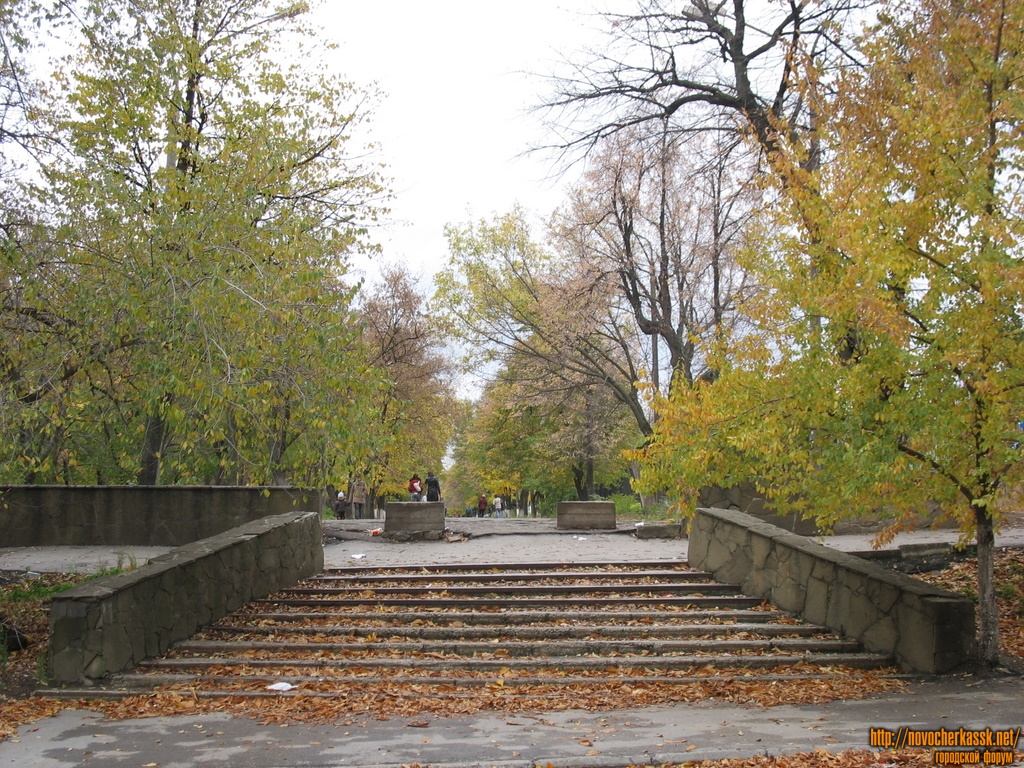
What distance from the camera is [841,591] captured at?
975cm

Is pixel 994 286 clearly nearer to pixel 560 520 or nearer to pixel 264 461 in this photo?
pixel 264 461

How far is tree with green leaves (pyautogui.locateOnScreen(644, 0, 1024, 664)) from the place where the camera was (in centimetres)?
759

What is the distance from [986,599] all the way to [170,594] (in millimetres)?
8542

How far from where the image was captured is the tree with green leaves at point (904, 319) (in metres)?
7.59

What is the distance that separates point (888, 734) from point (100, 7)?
997 centimetres

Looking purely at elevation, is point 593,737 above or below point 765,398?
below

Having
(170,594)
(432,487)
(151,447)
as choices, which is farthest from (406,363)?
(170,594)

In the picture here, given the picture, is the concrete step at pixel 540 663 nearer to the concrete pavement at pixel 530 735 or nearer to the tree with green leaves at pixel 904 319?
the concrete pavement at pixel 530 735

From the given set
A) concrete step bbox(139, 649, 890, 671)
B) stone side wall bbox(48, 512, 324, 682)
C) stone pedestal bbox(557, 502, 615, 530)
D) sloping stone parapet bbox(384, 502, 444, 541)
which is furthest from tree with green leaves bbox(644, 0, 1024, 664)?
stone pedestal bbox(557, 502, 615, 530)

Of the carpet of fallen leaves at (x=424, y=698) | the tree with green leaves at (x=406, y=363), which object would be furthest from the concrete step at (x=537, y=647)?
the tree with green leaves at (x=406, y=363)

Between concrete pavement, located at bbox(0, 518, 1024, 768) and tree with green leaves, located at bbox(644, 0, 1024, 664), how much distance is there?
181 centimetres

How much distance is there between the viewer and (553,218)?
28688 millimetres

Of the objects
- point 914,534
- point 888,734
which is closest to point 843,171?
point 888,734

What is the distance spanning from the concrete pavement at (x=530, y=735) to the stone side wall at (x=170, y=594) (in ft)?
3.49
